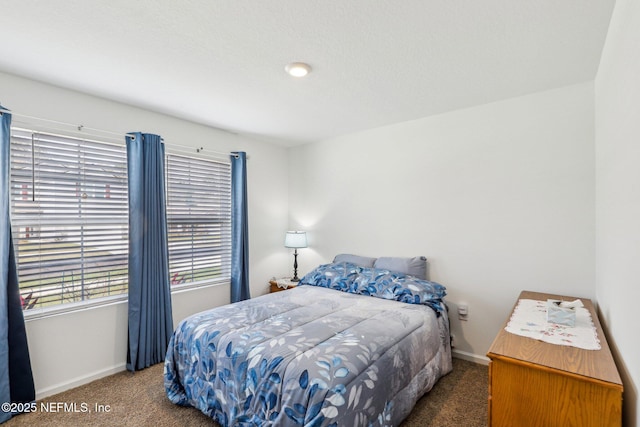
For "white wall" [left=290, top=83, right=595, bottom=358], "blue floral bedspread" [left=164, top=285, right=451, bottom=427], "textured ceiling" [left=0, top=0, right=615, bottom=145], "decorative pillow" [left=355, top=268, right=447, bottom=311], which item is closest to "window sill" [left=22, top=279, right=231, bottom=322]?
"blue floral bedspread" [left=164, top=285, right=451, bottom=427]

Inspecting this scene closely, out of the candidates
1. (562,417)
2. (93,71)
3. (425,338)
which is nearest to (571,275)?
(425,338)

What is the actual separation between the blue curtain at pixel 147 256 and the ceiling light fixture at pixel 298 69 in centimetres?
157

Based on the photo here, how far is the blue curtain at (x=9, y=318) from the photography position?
6.88 ft

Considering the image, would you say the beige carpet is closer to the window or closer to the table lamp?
the window

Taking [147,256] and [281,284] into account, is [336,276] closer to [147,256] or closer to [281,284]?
[281,284]

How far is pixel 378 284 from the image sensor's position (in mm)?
2920

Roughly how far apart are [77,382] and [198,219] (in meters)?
1.75

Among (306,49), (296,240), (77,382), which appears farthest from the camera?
(296,240)

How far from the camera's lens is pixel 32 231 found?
2.36 metres

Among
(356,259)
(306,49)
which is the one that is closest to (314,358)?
(306,49)

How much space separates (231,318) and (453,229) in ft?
7.12

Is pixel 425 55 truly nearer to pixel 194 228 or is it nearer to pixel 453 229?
pixel 453 229

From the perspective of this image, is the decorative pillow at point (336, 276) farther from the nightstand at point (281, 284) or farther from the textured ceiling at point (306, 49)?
the textured ceiling at point (306, 49)

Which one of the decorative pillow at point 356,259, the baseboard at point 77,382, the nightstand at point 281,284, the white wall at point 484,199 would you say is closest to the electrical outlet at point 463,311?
the white wall at point 484,199
